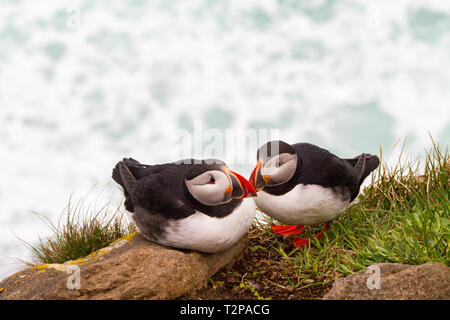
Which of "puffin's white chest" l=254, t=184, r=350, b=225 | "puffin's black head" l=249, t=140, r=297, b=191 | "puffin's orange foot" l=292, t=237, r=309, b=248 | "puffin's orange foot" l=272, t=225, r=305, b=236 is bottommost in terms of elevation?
"puffin's orange foot" l=292, t=237, r=309, b=248

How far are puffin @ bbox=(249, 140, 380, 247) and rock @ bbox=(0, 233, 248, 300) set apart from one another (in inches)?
27.4

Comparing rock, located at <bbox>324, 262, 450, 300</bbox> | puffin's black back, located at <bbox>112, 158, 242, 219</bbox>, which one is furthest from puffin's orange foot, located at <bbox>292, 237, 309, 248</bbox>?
rock, located at <bbox>324, 262, 450, 300</bbox>

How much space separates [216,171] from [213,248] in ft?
2.31

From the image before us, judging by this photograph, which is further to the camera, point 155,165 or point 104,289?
point 155,165

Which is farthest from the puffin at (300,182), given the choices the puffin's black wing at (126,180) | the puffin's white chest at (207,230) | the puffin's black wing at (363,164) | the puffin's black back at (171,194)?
the puffin's black wing at (126,180)

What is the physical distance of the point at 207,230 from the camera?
11.9ft

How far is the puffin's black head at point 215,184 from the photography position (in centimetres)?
355

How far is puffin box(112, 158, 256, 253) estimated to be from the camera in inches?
141

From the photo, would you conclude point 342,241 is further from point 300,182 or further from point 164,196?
point 164,196

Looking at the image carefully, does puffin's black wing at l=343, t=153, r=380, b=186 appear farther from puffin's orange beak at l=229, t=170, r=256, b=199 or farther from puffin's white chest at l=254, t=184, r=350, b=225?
puffin's orange beak at l=229, t=170, r=256, b=199

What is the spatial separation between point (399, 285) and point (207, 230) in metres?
1.48
